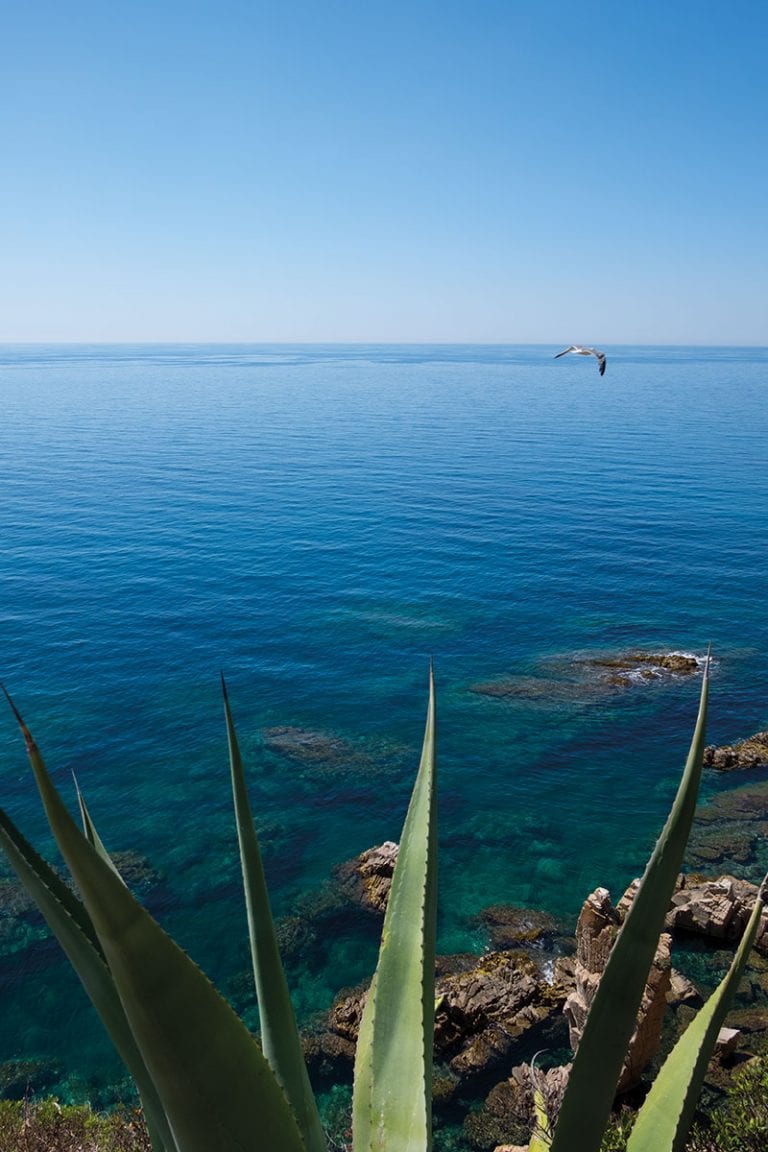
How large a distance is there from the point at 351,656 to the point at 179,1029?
3236 centimetres

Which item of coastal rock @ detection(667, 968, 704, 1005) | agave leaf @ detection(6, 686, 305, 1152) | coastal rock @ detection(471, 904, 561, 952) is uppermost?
agave leaf @ detection(6, 686, 305, 1152)

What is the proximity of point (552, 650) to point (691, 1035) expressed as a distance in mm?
31954

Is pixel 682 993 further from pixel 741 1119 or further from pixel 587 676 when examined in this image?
pixel 587 676

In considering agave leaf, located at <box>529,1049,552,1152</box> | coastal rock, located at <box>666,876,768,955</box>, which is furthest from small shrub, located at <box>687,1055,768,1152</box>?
coastal rock, located at <box>666,876,768,955</box>

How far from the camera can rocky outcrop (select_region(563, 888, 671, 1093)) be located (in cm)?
1322

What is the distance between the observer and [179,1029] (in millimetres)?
2016

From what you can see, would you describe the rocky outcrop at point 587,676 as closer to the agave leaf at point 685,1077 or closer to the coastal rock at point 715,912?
the coastal rock at point 715,912

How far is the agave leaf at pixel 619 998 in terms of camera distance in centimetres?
247

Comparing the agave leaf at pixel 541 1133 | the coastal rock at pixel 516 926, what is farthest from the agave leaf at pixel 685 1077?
the coastal rock at pixel 516 926

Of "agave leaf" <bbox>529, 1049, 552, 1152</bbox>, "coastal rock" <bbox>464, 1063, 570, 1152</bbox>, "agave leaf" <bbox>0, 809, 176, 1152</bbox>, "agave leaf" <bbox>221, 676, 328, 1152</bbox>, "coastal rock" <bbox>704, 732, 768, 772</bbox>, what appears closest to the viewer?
"agave leaf" <bbox>0, 809, 176, 1152</bbox>

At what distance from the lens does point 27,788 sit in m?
24.2

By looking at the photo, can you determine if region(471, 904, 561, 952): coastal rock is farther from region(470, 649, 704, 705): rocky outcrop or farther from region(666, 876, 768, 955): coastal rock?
region(470, 649, 704, 705): rocky outcrop

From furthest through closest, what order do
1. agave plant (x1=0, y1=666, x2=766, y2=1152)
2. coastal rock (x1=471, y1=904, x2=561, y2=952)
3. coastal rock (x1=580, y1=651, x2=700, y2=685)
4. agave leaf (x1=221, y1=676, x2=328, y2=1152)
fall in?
coastal rock (x1=580, y1=651, x2=700, y2=685) → coastal rock (x1=471, y1=904, x2=561, y2=952) → agave leaf (x1=221, y1=676, x2=328, y2=1152) → agave plant (x1=0, y1=666, x2=766, y2=1152)

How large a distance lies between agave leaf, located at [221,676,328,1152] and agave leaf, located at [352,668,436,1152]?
0.20 m
